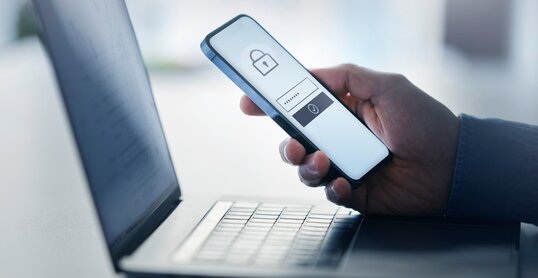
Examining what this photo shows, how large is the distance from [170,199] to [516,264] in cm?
32

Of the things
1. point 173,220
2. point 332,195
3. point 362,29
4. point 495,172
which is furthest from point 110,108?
point 362,29

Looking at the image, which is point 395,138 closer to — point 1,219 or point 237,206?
point 237,206

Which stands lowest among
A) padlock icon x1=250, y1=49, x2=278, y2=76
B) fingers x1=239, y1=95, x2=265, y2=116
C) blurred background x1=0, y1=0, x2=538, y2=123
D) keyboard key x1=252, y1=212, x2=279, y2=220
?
blurred background x1=0, y1=0, x2=538, y2=123

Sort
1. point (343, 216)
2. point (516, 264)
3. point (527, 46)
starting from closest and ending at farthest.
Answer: point (516, 264) → point (343, 216) → point (527, 46)

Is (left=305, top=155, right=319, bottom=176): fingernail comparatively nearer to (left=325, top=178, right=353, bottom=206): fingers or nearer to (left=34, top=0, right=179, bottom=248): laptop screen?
(left=325, top=178, right=353, bottom=206): fingers

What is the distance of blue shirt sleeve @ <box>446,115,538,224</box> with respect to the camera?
767mm

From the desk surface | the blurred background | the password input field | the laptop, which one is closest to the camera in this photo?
the laptop

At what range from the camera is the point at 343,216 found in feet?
2.49

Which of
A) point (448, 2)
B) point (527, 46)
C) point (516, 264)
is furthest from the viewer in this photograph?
point (448, 2)

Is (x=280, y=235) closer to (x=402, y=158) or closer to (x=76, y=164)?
(x=402, y=158)

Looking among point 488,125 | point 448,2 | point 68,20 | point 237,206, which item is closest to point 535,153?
point 488,125

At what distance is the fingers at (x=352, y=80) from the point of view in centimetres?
87

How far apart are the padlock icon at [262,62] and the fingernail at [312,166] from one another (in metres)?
0.10

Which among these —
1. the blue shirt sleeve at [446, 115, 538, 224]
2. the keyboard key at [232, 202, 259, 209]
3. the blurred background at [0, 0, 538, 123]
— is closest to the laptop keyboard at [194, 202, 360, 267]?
the keyboard key at [232, 202, 259, 209]
